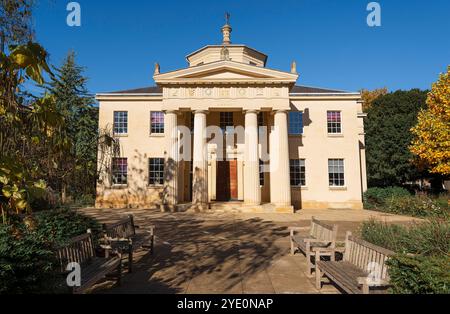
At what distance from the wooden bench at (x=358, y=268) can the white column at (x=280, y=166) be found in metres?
15.1

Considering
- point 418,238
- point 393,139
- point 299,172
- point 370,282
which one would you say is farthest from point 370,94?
point 370,282

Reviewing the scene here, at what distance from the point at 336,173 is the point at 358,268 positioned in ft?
67.1

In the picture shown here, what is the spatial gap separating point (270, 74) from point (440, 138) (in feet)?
38.7

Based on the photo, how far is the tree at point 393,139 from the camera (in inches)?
1072

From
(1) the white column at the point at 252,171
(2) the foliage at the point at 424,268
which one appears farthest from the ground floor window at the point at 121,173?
(2) the foliage at the point at 424,268

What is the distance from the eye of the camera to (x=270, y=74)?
72.1 feet

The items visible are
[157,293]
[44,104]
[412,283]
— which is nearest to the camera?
[44,104]

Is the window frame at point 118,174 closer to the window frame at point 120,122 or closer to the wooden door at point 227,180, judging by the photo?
the window frame at point 120,122

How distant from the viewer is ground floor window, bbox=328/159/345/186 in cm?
2489

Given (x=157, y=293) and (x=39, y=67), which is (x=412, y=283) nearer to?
(x=157, y=293)

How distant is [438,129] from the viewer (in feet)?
63.0

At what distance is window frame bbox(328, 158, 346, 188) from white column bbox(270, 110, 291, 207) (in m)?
5.27

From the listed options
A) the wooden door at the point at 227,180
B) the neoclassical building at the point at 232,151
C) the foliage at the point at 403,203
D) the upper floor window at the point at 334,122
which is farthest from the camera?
the upper floor window at the point at 334,122

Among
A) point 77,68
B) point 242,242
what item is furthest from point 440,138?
point 77,68
